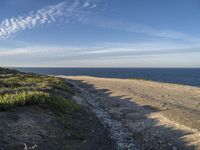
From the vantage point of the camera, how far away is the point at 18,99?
19281 mm

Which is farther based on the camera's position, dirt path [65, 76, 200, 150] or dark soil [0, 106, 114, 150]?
dirt path [65, 76, 200, 150]

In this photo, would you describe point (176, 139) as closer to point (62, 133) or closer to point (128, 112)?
point (62, 133)

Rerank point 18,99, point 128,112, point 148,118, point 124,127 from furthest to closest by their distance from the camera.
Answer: point 128,112, point 148,118, point 124,127, point 18,99

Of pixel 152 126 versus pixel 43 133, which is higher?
pixel 43 133

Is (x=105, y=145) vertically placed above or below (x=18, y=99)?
below

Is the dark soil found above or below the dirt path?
above

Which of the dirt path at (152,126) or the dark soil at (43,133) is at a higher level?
the dark soil at (43,133)

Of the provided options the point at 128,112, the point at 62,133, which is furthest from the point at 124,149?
the point at 128,112

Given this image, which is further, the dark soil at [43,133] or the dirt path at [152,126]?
the dirt path at [152,126]

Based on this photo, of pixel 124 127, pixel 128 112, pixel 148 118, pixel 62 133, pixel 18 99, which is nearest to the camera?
pixel 62 133

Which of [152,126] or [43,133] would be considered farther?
[152,126]

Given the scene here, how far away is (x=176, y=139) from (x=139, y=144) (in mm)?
2197

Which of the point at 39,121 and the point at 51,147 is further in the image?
the point at 39,121

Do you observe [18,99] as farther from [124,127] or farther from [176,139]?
[176,139]
